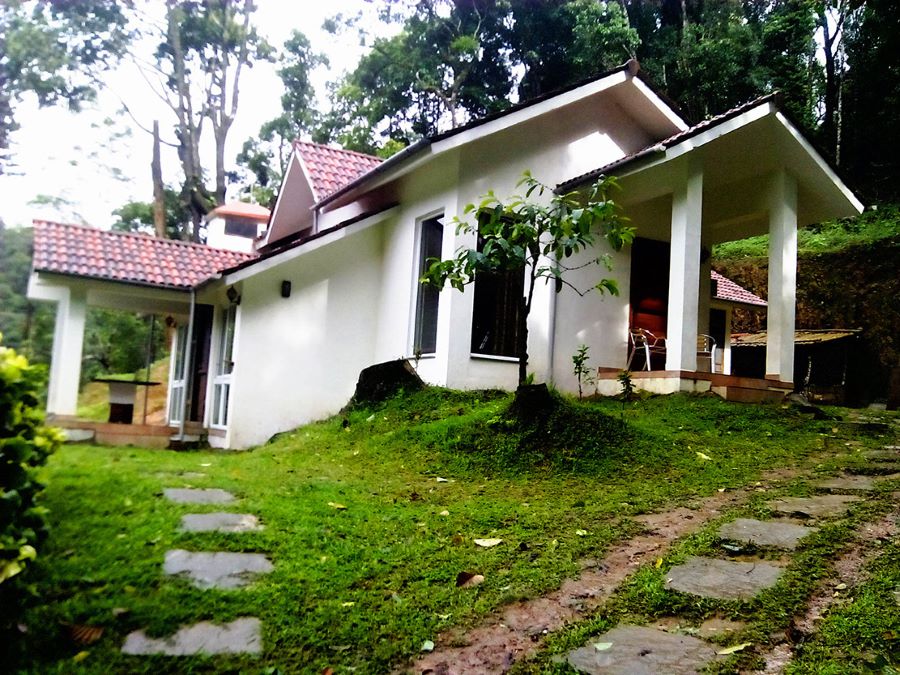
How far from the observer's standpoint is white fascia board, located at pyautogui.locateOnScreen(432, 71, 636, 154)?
8523 millimetres

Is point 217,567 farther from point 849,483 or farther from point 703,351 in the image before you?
point 703,351

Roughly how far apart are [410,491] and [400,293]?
184 inches

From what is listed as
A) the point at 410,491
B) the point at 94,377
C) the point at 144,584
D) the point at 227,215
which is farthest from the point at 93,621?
the point at 227,215

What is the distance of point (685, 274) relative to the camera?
8.43 m

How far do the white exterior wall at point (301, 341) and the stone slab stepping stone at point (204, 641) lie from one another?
6.68 metres

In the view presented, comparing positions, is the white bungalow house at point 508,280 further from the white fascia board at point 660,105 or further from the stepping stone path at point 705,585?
the stepping stone path at point 705,585

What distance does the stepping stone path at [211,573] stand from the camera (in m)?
2.73

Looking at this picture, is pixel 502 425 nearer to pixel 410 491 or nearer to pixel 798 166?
pixel 410 491

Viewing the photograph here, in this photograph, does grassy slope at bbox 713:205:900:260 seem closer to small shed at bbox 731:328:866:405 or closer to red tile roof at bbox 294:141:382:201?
small shed at bbox 731:328:866:405

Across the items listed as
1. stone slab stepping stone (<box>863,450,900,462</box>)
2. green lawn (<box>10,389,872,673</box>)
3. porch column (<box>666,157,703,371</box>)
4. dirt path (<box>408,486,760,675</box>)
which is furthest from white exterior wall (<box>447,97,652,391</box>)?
dirt path (<box>408,486,760,675</box>)

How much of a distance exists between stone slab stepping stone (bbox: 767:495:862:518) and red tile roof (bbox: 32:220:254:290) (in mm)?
8063

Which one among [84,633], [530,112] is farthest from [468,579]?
[530,112]

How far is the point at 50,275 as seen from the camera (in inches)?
349

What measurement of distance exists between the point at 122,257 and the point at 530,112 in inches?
250
